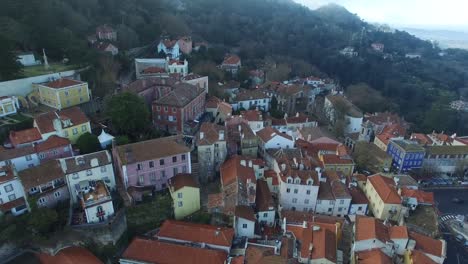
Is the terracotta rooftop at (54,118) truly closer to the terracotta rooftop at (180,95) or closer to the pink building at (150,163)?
the pink building at (150,163)

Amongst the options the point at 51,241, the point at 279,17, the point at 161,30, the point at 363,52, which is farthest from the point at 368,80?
the point at 51,241

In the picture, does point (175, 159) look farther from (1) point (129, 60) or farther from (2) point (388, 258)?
(1) point (129, 60)

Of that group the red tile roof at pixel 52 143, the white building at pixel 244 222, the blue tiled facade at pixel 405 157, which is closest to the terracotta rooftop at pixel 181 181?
the white building at pixel 244 222

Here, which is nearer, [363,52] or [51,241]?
[51,241]

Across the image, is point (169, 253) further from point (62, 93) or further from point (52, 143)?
point (62, 93)

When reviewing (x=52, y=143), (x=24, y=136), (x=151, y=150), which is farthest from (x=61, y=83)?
(x=151, y=150)
